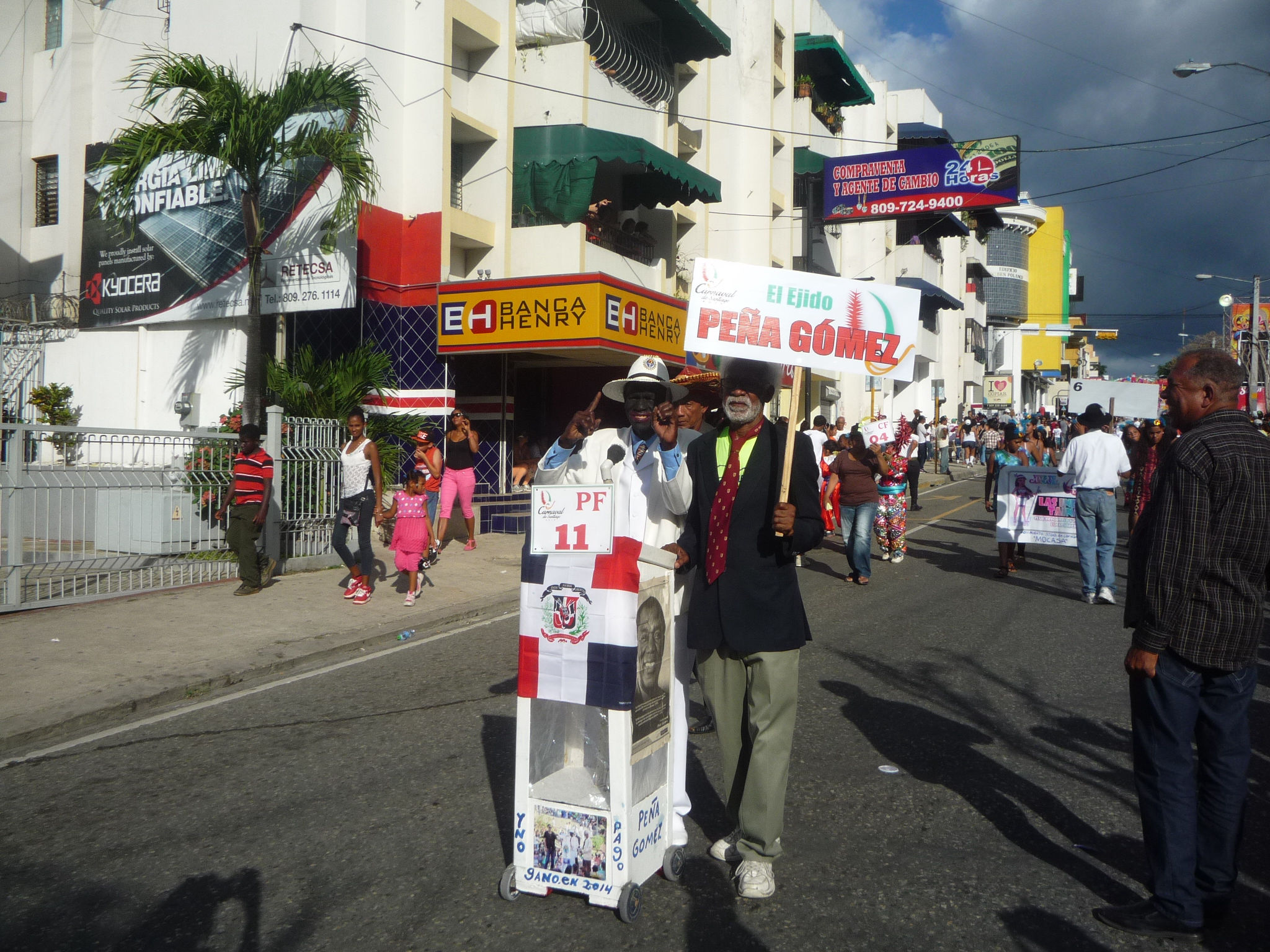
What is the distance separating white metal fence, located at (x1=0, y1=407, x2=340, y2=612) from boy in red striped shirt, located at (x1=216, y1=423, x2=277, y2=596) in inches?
23.8

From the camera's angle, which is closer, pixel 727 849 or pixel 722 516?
pixel 722 516

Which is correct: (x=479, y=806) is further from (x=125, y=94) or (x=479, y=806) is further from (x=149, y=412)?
(x=125, y=94)

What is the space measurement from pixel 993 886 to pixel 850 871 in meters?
0.52

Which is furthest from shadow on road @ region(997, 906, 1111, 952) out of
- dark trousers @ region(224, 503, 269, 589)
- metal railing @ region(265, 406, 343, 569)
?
metal railing @ region(265, 406, 343, 569)

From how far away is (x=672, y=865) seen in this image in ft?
12.5

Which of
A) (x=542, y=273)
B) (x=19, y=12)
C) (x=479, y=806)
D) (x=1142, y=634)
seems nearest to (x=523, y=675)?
(x=479, y=806)

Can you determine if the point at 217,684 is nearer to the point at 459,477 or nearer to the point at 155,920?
the point at 155,920

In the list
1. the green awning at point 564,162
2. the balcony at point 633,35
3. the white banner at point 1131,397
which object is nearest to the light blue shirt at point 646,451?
the green awning at point 564,162

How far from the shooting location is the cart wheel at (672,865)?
12.5 ft

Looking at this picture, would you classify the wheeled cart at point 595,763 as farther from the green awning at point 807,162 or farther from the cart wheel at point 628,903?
the green awning at point 807,162

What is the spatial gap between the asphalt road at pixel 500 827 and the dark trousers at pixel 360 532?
2.86 metres

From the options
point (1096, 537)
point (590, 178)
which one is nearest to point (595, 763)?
point (1096, 537)

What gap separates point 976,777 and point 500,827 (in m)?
2.38

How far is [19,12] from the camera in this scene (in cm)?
1988
